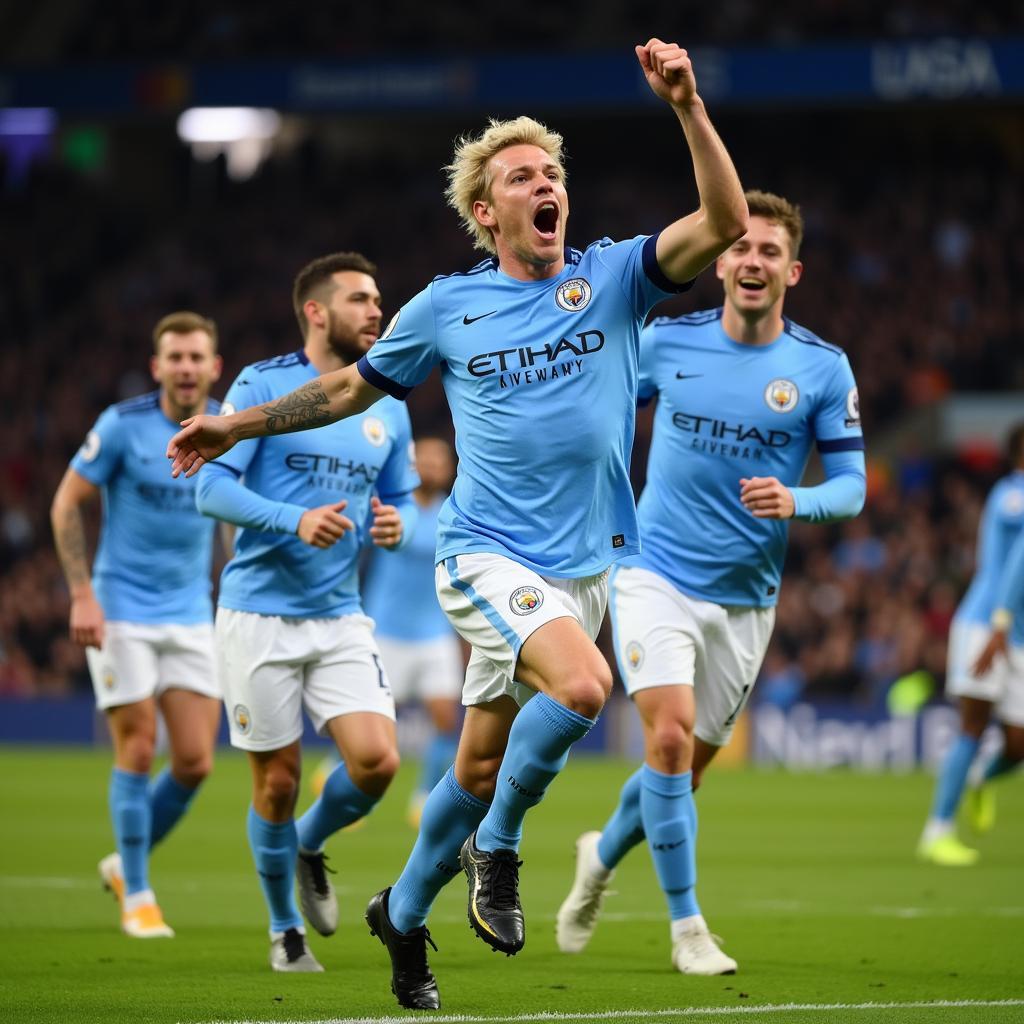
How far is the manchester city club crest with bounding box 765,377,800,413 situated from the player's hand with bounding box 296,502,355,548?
1850 mm

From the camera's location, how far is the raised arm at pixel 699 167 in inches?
209

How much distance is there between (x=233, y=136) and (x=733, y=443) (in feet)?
99.2

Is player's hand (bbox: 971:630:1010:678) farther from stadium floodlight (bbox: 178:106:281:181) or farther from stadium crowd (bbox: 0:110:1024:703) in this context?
stadium floodlight (bbox: 178:106:281:181)

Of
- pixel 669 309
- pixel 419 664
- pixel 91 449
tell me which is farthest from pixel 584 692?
pixel 669 309

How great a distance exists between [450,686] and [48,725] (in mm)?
11101

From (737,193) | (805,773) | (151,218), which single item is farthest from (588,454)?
(151,218)

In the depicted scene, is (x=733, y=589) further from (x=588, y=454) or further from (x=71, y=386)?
(x=71, y=386)

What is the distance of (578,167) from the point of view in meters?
34.3

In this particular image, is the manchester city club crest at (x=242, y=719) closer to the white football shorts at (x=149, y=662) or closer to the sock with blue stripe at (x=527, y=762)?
the white football shorts at (x=149, y=662)

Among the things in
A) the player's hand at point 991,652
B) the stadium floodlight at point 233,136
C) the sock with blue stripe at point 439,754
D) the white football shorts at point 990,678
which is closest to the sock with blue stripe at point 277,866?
the player's hand at point 991,652

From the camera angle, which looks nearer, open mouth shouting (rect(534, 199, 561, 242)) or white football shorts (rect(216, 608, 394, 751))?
open mouth shouting (rect(534, 199, 561, 242))

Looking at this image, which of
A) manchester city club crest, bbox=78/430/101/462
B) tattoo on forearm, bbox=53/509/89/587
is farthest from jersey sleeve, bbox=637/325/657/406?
tattoo on forearm, bbox=53/509/89/587

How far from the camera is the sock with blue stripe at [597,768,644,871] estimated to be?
7.61 metres

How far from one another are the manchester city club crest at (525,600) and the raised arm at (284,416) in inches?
33.2
